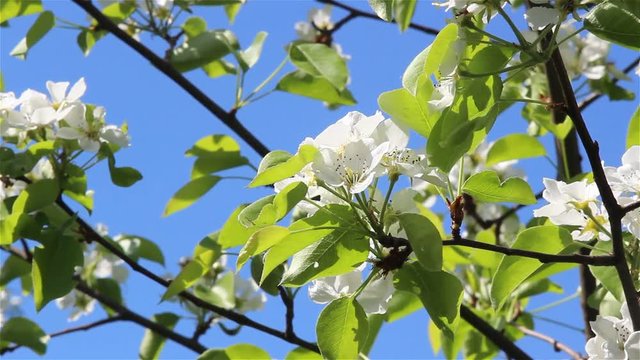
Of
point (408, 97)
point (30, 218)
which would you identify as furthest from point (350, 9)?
point (408, 97)

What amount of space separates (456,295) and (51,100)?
4.65 feet

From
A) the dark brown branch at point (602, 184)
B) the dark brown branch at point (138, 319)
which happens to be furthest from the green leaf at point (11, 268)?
the dark brown branch at point (602, 184)

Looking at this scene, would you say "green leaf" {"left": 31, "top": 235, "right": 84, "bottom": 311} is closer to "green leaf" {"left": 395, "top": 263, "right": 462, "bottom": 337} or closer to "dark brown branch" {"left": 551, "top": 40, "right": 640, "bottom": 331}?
"green leaf" {"left": 395, "top": 263, "right": 462, "bottom": 337}

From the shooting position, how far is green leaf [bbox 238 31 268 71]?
8.71 ft

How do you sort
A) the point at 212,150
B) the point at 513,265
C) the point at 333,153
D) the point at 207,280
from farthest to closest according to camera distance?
the point at 207,280
the point at 212,150
the point at 513,265
the point at 333,153

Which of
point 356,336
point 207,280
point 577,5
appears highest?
point 207,280

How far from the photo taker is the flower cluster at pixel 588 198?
4.66 feet

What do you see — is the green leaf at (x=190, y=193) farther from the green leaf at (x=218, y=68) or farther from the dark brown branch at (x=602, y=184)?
the dark brown branch at (x=602, y=184)

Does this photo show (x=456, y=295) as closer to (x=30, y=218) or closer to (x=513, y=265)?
(x=513, y=265)

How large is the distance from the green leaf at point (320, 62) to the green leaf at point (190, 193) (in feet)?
1.34

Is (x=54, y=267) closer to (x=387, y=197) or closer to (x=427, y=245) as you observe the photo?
(x=387, y=197)

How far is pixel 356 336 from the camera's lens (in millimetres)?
1392

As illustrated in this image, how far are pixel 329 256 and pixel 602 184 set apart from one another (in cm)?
41

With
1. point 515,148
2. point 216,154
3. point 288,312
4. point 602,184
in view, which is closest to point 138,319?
point 216,154
